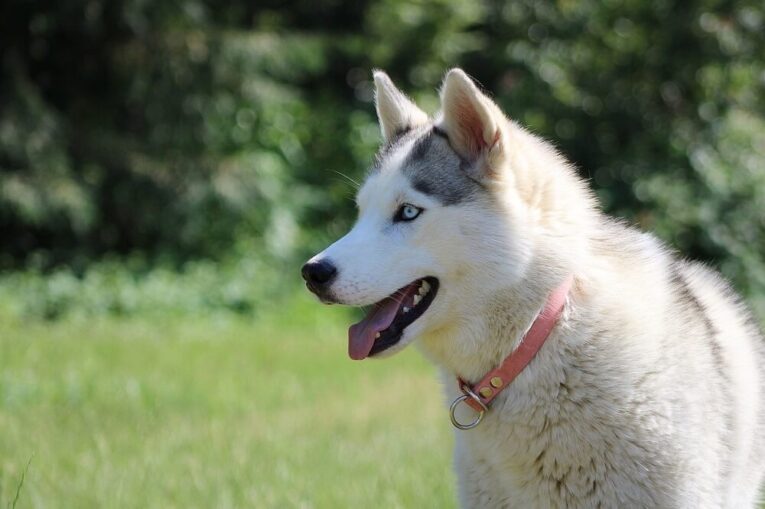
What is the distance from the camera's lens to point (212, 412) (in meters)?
6.34

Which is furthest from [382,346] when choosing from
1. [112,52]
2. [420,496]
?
[112,52]

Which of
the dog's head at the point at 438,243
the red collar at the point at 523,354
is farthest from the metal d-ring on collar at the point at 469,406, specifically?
the dog's head at the point at 438,243

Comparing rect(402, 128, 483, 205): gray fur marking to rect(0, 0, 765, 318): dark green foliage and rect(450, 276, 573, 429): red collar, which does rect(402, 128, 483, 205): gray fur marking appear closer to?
rect(450, 276, 573, 429): red collar

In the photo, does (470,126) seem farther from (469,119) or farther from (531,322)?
(531,322)

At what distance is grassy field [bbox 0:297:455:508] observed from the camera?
14.9 ft

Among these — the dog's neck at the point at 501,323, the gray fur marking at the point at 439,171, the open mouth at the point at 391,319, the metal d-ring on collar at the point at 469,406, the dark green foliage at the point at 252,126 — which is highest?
the gray fur marking at the point at 439,171

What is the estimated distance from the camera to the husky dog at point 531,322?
9.90 feet

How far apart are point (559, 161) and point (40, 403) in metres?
4.12

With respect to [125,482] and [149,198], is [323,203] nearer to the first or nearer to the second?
[149,198]

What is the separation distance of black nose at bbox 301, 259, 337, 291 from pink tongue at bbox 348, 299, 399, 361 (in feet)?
0.63

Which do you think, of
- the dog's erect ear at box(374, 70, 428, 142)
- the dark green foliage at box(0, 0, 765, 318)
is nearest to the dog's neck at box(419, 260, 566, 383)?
the dog's erect ear at box(374, 70, 428, 142)

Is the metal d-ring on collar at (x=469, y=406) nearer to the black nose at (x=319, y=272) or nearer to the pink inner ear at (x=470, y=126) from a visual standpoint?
the black nose at (x=319, y=272)

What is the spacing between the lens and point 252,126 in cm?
1204

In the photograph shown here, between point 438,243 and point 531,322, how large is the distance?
0.40 meters
